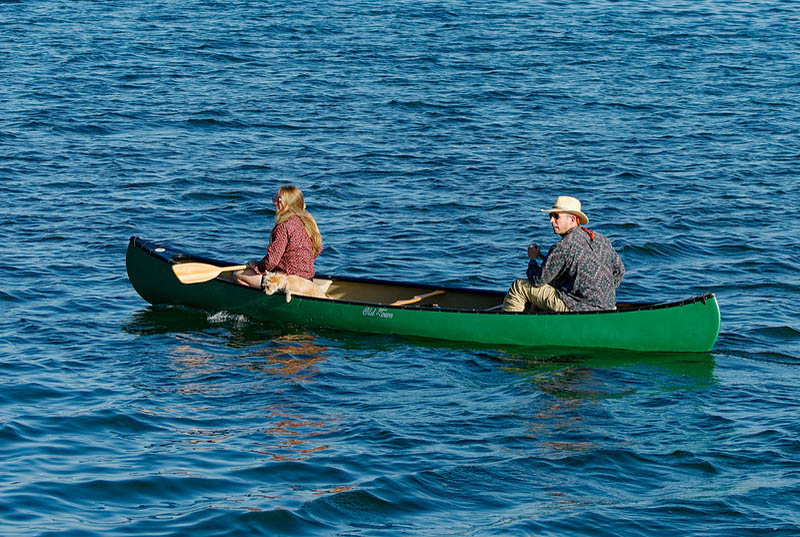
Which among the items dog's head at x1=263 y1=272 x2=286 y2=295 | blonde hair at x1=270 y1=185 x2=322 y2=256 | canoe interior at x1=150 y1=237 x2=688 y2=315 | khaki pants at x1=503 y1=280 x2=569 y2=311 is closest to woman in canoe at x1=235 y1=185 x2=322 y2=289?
blonde hair at x1=270 y1=185 x2=322 y2=256

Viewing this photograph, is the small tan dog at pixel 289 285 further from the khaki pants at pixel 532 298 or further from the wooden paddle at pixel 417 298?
the khaki pants at pixel 532 298

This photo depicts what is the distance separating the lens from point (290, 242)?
1305 centimetres

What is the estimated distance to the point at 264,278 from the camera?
12969mm

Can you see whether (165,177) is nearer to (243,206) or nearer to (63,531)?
(243,206)

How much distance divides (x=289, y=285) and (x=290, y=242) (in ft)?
1.50

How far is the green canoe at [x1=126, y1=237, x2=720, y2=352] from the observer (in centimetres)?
1173

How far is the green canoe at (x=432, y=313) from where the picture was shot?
1173 centimetres

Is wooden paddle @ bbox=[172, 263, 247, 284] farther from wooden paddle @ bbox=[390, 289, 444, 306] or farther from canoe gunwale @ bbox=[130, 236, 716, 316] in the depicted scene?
wooden paddle @ bbox=[390, 289, 444, 306]

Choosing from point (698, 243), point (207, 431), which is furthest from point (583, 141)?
point (207, 431)

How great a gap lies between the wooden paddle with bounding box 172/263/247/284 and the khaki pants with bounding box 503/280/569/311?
10.3 ft

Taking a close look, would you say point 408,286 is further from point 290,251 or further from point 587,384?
point 587,384

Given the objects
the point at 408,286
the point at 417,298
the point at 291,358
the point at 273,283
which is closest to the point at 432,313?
the point at 417,298

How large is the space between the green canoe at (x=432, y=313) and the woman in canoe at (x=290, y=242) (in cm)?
30

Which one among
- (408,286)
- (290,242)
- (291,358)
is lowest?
(291,358)
